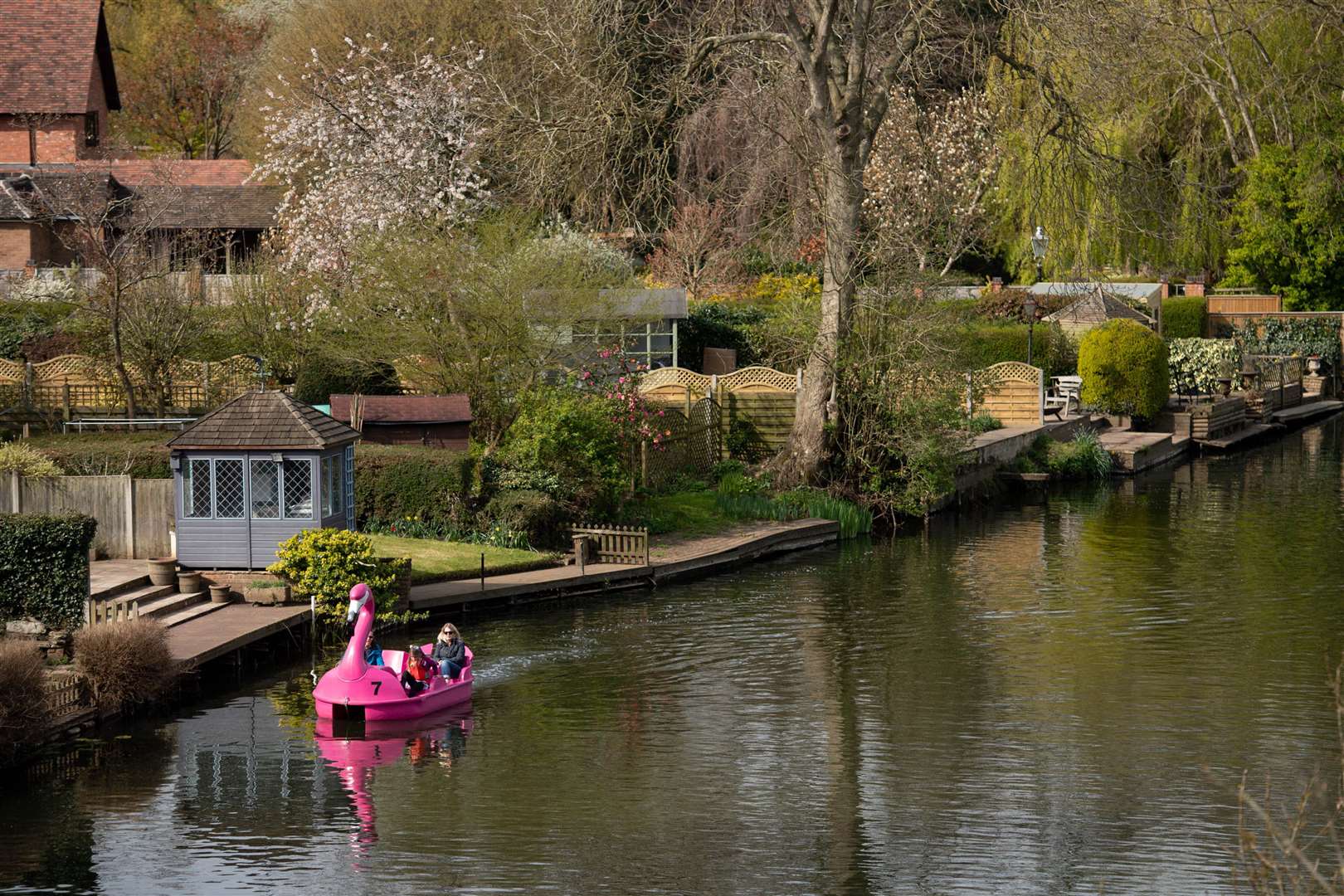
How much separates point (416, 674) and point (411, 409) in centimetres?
1117

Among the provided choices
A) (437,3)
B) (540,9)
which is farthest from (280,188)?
(540,9)

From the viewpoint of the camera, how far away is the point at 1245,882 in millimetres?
14188

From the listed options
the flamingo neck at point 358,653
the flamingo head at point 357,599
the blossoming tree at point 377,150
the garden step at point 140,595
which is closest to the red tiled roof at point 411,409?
the garden step at point 140,595

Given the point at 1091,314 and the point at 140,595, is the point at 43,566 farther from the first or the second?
the point at 1091,314

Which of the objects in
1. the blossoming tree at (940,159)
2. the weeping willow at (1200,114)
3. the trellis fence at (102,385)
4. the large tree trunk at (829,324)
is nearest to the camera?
the large tree trunk at (829,324)

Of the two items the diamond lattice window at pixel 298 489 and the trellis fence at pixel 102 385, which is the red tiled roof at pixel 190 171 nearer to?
the trellis fence at pixel 102 385

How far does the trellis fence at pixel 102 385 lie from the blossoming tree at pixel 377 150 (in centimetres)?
625

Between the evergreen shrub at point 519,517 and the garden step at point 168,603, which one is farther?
the evergreen shrub at point 519,517

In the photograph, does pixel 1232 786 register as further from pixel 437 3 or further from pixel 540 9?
pixel 437 3

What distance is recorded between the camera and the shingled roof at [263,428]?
24.4 meters

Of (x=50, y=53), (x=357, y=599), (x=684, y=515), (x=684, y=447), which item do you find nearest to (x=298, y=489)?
(x=357, y=599)

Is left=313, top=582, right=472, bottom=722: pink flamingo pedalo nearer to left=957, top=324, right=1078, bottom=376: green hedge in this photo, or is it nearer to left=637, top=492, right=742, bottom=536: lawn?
left=637, top=492, right=742, bottom=536: lawn

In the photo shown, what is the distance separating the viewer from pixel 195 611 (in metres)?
23.2

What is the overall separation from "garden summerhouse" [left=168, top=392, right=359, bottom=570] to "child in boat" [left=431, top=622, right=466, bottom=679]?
15.9 feet
